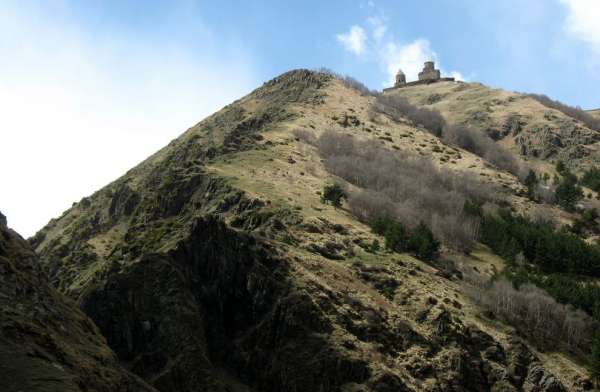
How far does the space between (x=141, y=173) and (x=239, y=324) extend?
6859cm

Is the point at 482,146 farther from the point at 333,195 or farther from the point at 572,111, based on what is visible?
the point at 333,195

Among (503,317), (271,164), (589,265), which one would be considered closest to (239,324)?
(503,317)

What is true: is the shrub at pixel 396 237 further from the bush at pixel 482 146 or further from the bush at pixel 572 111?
the bush at pixel 572 111

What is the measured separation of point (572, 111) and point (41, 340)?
15068 centimetres

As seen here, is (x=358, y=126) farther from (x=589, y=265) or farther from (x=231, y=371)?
(x=231, y=371)

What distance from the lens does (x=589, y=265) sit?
75875 millimetres

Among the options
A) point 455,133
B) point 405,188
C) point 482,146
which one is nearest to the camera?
point 405,188

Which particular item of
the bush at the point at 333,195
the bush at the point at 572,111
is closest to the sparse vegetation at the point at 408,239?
the bush at the point at 333,195

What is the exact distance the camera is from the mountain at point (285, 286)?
44750 mm

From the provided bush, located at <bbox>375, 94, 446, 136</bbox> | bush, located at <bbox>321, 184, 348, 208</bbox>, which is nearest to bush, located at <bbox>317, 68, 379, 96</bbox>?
bush, located at <bbox>375, 94, 446, 136</bbox>

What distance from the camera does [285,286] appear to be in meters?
49.2

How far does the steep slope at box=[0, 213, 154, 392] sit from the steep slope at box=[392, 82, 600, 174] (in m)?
111

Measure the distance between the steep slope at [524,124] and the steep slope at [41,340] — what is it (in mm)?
111168

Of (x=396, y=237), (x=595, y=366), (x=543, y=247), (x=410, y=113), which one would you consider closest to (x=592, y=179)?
(x=543, y=247)
